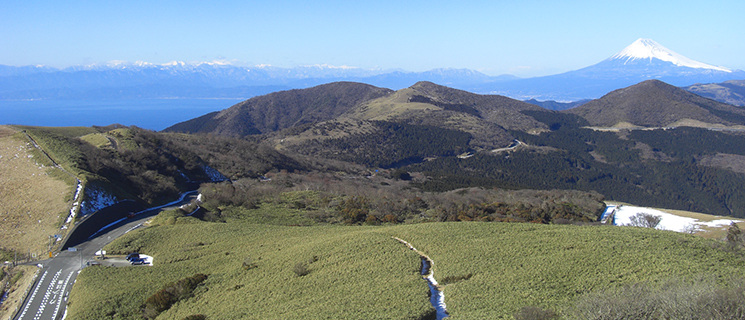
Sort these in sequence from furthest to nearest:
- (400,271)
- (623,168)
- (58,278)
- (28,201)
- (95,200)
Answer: (623,168) → (95,200) → (28,201) → (58,278) → (400,271)

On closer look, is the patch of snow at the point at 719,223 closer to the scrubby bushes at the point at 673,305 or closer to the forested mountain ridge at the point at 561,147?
the scrubby bushes at the point at 673,305

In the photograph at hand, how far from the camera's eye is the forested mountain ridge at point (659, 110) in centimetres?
16373

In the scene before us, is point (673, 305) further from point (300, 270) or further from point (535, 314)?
point (300, 270)

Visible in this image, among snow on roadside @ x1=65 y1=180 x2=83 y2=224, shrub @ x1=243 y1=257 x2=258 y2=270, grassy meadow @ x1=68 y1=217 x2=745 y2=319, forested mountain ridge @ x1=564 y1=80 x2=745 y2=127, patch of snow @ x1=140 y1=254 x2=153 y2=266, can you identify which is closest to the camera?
grassy meadow @ x1=68 y1=217 x2=745 y2=319

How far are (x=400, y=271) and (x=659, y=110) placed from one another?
8066 inches

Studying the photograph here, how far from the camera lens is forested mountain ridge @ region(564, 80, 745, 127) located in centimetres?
16373

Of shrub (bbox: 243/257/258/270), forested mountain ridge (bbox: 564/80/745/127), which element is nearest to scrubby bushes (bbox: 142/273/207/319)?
shrub (bbox: 243/257/258/270)

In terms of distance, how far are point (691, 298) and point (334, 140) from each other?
407ft

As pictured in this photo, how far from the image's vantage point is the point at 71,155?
36.7 metres

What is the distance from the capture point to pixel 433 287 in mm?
15336

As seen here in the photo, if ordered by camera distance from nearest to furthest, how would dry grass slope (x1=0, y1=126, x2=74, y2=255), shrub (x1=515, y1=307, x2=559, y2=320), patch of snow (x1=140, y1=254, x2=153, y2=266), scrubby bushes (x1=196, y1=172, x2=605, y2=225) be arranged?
shrub (x1=515, y1=307, x2=559, y2=320)
patch of snow (x1=140, y1=254, x2=153, y2=266)
dry grass slope (x1=0, y1=126, x2=74, y2=255)
scrubby bushes (x1=196, y1=172, x2=605, y2=225)

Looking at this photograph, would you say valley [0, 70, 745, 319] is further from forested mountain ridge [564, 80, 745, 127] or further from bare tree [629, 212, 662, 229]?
forested mountain ridge [564, 80, 745, 127]

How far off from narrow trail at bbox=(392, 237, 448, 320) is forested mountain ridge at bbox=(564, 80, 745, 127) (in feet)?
608

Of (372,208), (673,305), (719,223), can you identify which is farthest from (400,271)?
(719,223)
